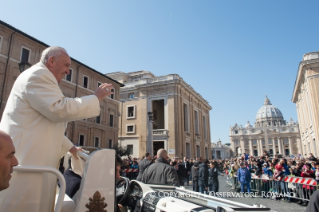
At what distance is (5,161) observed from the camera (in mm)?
1145

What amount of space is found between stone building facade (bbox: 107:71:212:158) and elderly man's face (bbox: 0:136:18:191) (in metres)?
32.3

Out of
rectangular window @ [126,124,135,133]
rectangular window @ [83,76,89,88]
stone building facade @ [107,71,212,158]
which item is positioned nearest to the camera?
rectangular window @ [83,76,89,88]

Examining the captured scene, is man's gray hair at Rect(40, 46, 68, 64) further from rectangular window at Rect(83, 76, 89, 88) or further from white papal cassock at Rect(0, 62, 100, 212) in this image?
rectangular window at Rect(83, 76, 89, 88)

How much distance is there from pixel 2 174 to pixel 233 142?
433ft

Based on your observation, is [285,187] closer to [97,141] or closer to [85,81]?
[97,141]

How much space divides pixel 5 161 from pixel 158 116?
146 ft

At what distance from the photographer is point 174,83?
37.4 meters

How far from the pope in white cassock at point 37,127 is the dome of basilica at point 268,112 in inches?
5797

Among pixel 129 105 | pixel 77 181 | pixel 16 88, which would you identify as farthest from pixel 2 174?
pixel 129 105

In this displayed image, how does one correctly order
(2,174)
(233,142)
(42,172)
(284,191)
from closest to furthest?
(2,174), (42,172), (284,191), (233,142)

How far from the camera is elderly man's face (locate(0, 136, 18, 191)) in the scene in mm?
1130

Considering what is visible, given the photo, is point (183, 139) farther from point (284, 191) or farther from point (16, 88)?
point (16, 88)

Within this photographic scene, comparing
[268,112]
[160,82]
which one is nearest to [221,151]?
[268,112]

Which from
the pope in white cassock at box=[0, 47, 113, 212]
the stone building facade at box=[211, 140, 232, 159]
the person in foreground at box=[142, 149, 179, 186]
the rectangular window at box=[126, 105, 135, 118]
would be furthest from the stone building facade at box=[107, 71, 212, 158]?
the stone building facade at box=[211, 140, 232, 159]
